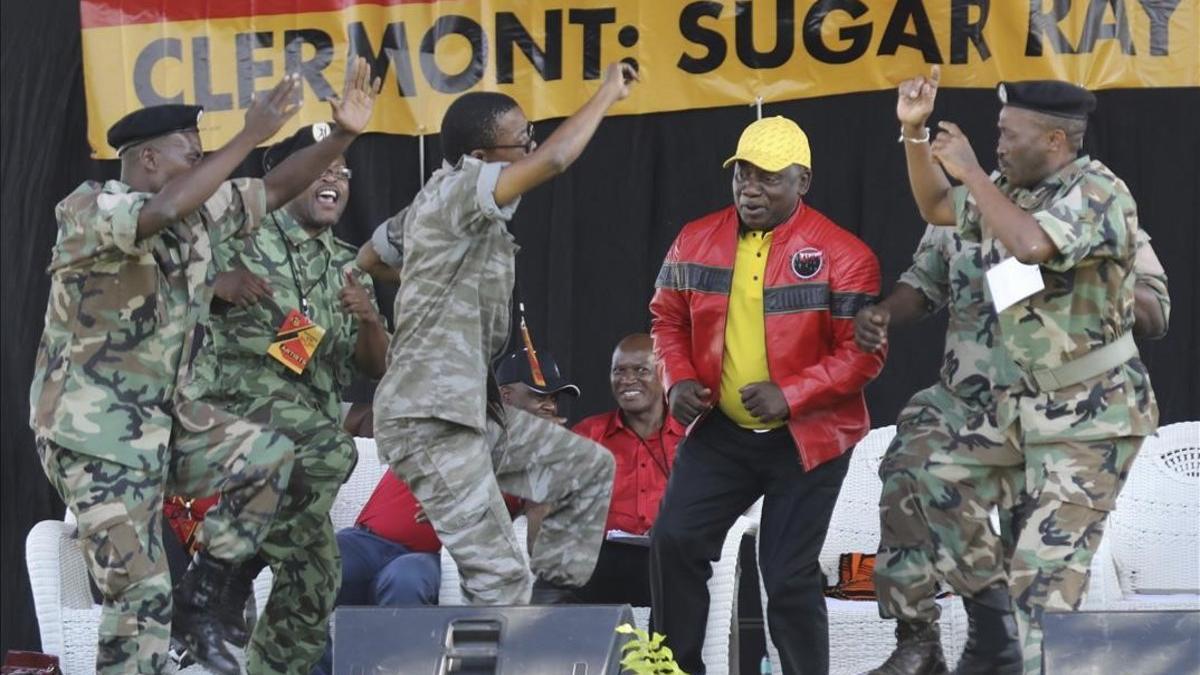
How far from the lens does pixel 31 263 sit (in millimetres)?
9211

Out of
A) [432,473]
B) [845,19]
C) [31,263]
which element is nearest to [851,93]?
[845,19]

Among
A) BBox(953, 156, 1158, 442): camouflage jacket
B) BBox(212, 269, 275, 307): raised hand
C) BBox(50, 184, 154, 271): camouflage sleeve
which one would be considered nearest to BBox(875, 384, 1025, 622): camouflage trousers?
BBox(953, 156, 1158, 442): camouflage jacket

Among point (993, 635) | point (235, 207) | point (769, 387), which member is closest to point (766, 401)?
point (769, 387)

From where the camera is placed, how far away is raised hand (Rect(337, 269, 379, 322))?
7316mm

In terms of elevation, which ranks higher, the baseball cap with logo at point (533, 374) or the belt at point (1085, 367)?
the belt at point (1085, 367)

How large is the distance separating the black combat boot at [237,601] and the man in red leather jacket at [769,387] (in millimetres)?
1336

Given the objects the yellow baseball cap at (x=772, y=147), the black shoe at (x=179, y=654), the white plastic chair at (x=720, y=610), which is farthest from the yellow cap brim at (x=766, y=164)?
the black shoe at (x=179, y=654)

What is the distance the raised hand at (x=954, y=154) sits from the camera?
246 inches

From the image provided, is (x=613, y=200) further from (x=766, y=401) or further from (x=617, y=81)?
(x=617, y=81)

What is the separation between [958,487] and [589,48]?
2871mm

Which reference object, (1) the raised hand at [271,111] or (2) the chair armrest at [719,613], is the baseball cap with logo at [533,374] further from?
(1) the raised hand at [271,111]

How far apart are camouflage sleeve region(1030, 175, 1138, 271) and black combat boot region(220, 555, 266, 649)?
2775 millimetres

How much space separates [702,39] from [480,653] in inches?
150

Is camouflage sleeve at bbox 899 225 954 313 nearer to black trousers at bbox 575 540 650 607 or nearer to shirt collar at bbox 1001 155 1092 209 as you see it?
shirt collar at bbox 1001 155 1092 209
